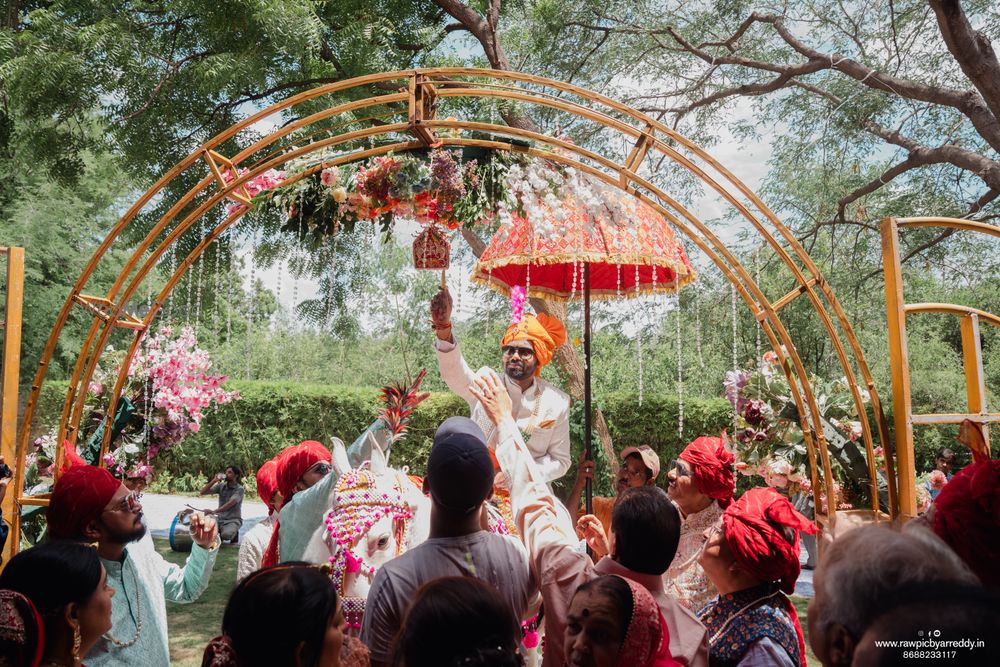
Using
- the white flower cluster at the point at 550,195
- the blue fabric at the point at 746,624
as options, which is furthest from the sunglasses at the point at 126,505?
the white flower cluster at the point at 550,195

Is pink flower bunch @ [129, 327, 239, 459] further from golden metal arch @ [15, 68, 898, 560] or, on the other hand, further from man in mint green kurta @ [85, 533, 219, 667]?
man in mint green kurta @ [85, 533, 219, 667]

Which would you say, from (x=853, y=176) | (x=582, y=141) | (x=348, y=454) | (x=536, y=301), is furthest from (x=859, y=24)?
(x=348, y=454)

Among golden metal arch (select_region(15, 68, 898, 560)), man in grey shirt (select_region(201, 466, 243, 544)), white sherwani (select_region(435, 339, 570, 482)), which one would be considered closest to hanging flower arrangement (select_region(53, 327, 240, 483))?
golden metal arch (select_region(15, 68, 898, 560))

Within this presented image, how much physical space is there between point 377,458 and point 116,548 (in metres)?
1.00

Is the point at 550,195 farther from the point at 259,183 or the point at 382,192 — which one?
the point at 259,183

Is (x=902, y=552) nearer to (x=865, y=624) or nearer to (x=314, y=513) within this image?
(x=865, y=624)

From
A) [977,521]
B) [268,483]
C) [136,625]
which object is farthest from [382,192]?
[977,521]

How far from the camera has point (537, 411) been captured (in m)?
5.51

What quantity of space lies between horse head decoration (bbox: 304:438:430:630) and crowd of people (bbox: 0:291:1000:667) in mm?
109

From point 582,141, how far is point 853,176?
3.77 meters

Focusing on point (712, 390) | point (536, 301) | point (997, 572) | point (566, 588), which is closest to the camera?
point (997, 572)

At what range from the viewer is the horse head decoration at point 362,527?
113 inches

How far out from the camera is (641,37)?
9.75 metres

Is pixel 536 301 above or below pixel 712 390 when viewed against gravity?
above
